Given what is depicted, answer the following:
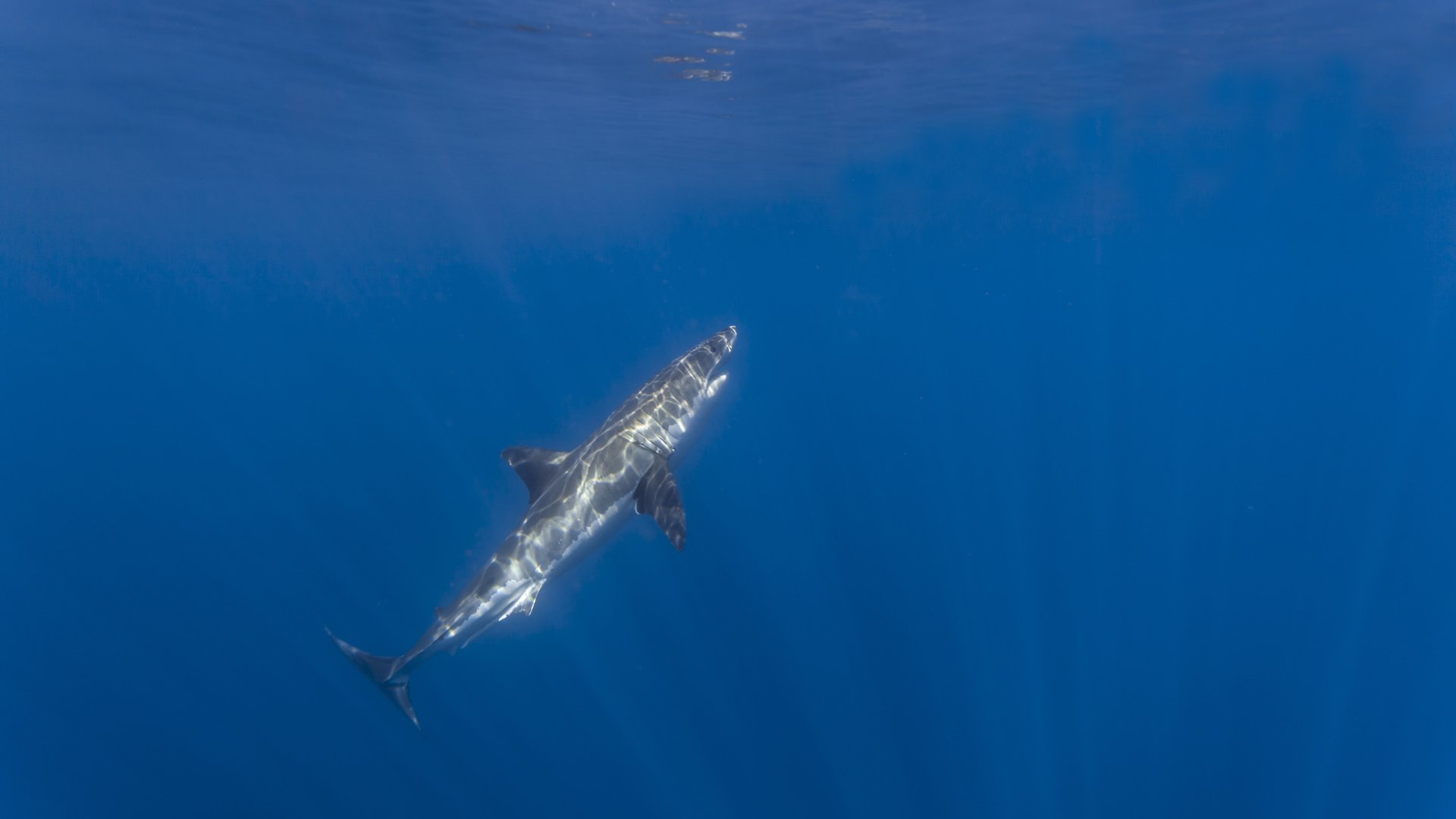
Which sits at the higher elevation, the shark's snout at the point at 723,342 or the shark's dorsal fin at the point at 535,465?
the shark's snout at the point at 723,342

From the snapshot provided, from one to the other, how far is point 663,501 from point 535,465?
7.23 feet

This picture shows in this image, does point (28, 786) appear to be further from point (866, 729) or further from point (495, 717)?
point (866, 729)

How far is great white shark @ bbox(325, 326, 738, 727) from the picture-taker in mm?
8773

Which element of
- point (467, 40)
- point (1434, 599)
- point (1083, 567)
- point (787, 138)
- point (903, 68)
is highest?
point (467, 40)

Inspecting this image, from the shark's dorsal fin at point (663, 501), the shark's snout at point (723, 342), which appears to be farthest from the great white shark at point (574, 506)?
the shark's snout at point (723, 342)

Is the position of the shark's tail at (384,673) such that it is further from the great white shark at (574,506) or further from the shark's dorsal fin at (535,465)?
the shark's dorsal fin at (535,465)

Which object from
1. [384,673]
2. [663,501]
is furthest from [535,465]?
[384,673]

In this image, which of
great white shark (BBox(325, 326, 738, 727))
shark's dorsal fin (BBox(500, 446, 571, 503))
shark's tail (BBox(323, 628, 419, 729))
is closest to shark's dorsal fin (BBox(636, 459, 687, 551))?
great white shark (BBox(325, 326, 738, 727))

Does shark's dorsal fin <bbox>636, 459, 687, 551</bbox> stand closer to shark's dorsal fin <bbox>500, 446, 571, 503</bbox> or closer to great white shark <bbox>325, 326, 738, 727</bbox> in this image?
great white shark <bbox>325, 326, 738, 727</bbox>

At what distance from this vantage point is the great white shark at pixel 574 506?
877 centimetres

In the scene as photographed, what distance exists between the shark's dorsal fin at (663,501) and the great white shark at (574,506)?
0.01 meters

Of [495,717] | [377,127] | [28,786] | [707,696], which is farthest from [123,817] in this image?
[377,127]

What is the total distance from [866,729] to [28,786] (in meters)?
16.5

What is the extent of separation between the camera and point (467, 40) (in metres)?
18.0
